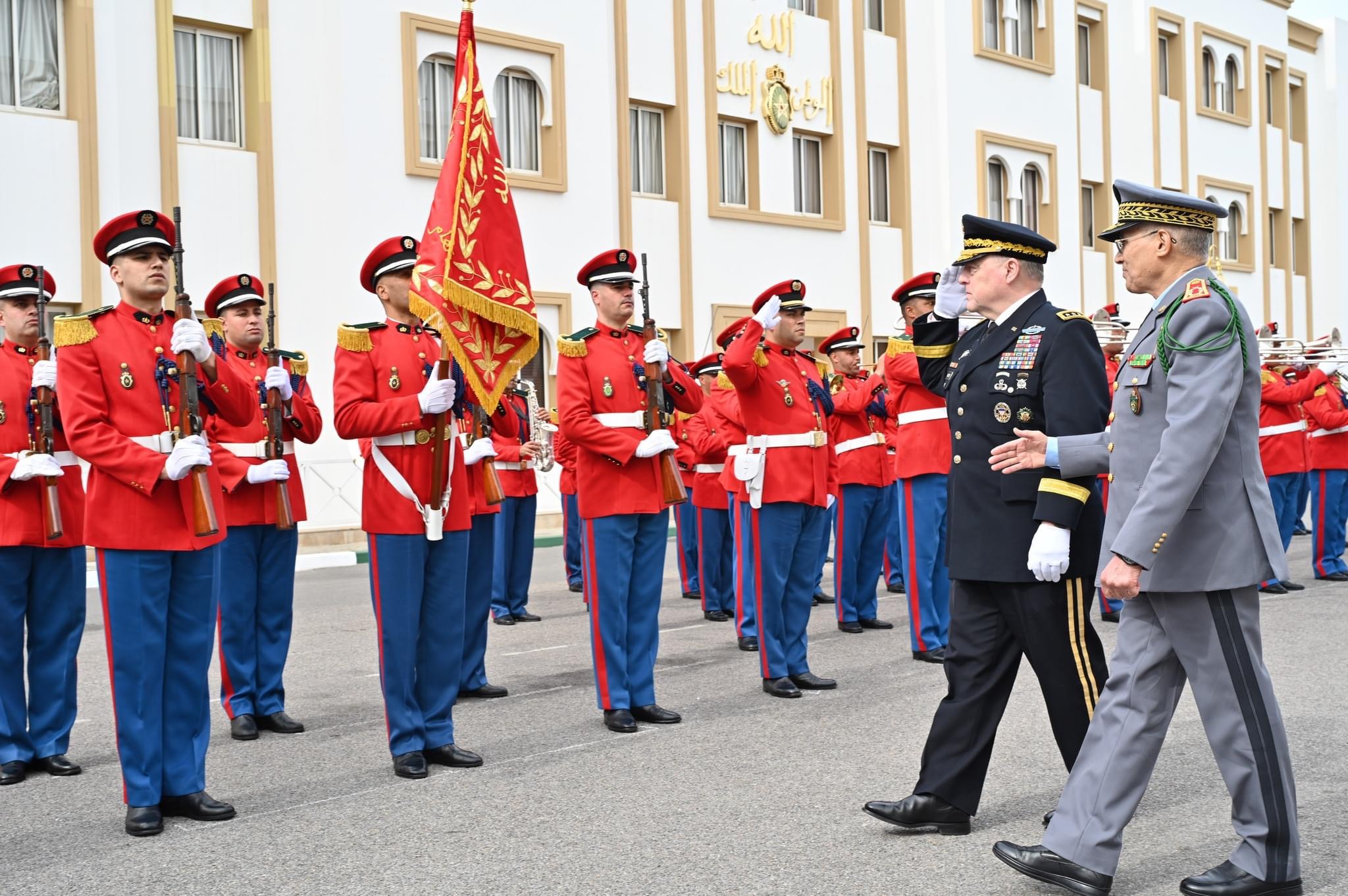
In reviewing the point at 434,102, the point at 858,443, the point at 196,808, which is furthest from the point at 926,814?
the point at 434,102

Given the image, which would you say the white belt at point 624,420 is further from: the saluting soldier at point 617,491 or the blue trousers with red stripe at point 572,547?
→ the blue trousers with red stripe at point 572,547

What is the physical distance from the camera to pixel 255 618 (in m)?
7.46

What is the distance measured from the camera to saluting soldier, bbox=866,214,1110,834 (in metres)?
4.84

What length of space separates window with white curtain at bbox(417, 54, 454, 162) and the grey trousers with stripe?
1594 centimetres

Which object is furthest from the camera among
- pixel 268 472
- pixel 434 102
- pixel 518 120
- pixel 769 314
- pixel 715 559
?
pixel 518 120

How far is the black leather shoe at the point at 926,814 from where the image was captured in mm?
4977

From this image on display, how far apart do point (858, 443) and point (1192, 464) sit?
648 cm

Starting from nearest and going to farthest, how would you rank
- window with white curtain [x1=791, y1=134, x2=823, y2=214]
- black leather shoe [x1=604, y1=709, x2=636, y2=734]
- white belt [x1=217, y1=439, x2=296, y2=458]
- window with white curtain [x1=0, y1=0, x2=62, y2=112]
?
black leather shoe [x1=604, y1=709, x2=636, y2=734] → white belt [x1=217, y1=439, x2=296, y2=458] → window with white curtain [x1=0, y1=0, x2=62, y2=112] → window with white curtain [x1=791, y1=134, x2=823, y2=214]

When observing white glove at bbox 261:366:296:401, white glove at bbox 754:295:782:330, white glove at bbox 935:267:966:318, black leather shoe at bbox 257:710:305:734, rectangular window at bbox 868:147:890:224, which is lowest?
black leather shoe at bbox 257:710:305:734

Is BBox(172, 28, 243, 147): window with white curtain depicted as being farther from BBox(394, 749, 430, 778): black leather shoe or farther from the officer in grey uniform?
the officer in grey uniform

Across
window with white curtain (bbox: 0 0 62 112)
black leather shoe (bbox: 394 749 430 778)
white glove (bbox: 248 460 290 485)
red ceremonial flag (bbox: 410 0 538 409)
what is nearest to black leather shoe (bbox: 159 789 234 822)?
black leather shoe (bbox: 394 749 430 778)

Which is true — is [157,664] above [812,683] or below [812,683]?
above

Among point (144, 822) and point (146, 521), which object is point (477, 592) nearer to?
point (146, 521)

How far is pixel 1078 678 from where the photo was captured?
4828 mm
